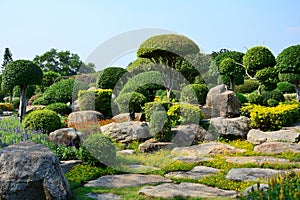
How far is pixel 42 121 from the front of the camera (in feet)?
33.5

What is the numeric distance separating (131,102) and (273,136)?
550cm

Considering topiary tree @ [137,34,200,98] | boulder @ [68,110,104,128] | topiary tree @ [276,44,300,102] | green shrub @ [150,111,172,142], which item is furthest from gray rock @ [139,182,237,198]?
topiary tree @ [276,44,300,102]

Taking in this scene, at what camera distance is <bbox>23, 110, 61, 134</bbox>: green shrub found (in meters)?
10.2

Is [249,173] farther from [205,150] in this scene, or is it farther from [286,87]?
[286,87]

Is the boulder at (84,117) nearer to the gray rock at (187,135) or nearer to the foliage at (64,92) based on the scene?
the gray rock at (187,135)

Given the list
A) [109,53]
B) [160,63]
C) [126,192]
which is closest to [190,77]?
[160,63]

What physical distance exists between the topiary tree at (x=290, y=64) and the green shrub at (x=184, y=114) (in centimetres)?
629

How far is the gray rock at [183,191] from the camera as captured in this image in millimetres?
5303

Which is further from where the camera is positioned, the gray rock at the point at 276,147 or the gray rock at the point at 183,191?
the gray rock at the point at 276,147

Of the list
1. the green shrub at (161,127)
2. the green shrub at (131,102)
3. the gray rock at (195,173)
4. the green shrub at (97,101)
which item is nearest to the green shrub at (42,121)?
the green shrub at (161,127)

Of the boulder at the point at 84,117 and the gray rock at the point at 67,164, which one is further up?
the boulder at the point at 84,117

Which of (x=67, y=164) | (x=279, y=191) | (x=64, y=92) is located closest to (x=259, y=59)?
(x=64, y=92)

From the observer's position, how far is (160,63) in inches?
722

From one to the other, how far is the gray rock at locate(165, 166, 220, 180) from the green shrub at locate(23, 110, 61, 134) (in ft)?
15.5
